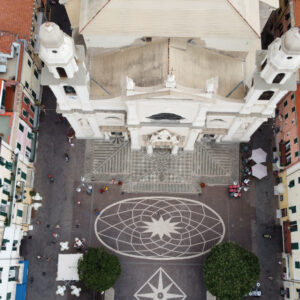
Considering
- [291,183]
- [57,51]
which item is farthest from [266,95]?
[57,51]

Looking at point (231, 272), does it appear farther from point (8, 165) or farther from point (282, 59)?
point (8, 165)

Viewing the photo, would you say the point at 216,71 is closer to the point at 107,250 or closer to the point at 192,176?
the point at 192,176

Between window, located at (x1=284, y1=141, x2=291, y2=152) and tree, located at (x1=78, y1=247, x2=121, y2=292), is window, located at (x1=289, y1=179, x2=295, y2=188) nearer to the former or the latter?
window, located at (x1=284, y1=141, x2=291, y2=152)

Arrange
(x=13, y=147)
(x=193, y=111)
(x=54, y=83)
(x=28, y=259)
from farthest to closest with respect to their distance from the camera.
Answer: (x=28, y=259)
(x=13, y=147)
(x=193, y=111)
(x=54, y=83)

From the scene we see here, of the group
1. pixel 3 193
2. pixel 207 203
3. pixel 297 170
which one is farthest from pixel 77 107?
pixel 297 170

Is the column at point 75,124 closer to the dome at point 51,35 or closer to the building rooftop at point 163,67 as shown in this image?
the building rooftop at point 163,67

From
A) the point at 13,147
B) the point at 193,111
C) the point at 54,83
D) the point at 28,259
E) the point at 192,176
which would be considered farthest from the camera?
the point at 192,176
